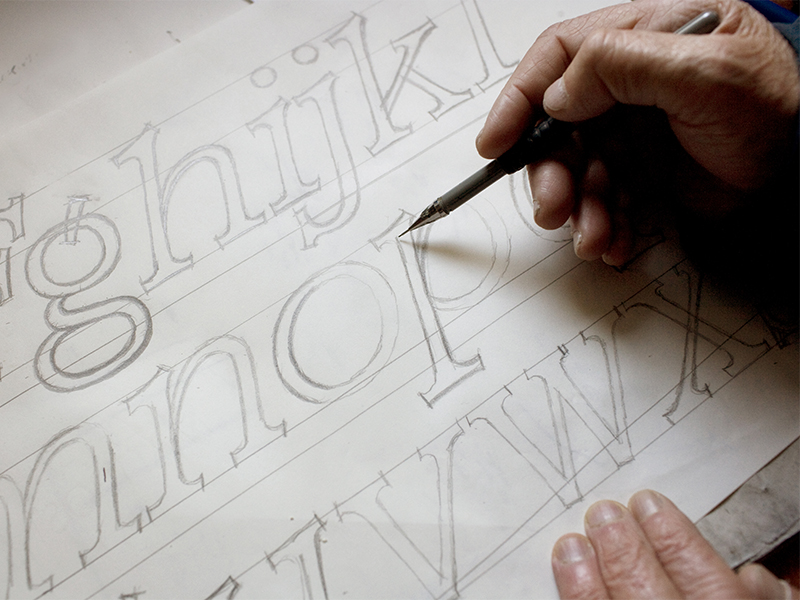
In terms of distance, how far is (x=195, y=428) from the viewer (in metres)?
0.52

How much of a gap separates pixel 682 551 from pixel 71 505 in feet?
1.94

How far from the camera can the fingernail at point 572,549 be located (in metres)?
0.48

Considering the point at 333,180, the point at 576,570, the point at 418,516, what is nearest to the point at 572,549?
the point at 576,570

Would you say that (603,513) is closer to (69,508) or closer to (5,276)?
(69,508)

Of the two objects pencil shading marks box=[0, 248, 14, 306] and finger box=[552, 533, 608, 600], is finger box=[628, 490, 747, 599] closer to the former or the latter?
finger box=[552, 533, 608, 600]

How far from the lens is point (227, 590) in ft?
1.56

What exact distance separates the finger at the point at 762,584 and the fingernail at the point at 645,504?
0.09 m

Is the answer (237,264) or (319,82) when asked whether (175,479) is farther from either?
(319,82)

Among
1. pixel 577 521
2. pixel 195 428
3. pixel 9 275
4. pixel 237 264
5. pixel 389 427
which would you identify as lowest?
pixel 577 521

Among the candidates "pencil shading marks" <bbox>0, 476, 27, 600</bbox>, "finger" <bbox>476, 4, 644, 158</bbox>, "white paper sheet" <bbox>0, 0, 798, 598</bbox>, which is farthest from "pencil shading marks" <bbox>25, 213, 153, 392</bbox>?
"finger" <bbox>476, 4, 644, 158</bbox>

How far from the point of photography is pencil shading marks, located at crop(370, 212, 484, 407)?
0.53 metres

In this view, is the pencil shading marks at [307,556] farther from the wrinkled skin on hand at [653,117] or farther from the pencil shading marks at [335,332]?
the wrinkled skin on hand at [653,117]

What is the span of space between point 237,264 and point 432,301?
225 millimetres

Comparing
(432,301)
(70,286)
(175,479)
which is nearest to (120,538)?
(175,479)
